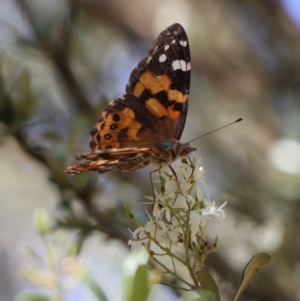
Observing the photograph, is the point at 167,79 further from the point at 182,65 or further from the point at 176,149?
the point at 176,149

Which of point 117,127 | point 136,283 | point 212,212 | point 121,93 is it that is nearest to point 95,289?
point 136,283

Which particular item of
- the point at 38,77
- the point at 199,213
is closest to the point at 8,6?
the point at 38,77

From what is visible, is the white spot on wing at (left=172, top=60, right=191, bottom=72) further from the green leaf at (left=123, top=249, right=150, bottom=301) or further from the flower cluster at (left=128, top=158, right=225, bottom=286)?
the green leaf at (left=123, top=249, right=150, bottom=301)

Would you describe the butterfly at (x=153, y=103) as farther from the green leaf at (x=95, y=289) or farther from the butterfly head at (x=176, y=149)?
the green leaf at (x=95, y=289)

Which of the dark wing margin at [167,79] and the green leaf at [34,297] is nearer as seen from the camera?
the green leaf at [34,297]

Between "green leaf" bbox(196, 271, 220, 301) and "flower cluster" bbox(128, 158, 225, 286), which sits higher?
"flower cluster" bbox(128, 158, 225, 286)

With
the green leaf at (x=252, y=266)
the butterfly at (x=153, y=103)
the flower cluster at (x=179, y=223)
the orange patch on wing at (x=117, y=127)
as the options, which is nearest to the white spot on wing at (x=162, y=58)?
the butterfly at (x=153, y=103)

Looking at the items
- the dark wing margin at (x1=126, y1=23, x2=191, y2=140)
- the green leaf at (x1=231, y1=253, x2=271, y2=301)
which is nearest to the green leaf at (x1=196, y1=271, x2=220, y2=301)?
the green leaf at (x1=231, y1=253, x2=271, y2=301)
